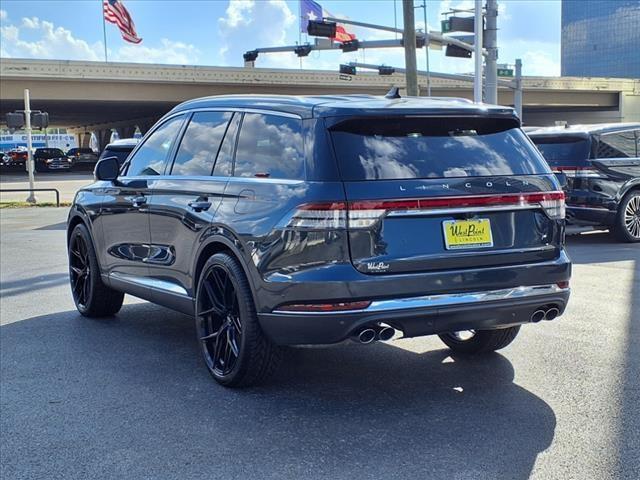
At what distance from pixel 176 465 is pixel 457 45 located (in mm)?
25562

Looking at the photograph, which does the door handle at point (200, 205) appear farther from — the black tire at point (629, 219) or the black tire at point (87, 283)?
the black tire at point (629, 219)

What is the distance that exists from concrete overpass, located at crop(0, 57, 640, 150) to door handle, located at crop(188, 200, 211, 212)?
1722 inches

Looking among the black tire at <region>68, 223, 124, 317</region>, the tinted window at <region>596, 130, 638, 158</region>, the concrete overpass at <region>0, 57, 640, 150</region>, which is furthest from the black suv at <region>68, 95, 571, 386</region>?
the concrete overpass at <region>0, 57, 640, 150</region>

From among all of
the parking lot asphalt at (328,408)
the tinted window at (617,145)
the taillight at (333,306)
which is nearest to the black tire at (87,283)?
the parking lot asphalt at (328,408)

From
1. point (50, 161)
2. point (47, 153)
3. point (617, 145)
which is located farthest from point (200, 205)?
point (47, 153)

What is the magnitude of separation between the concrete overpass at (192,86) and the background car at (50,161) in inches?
136

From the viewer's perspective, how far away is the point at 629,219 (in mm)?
12141

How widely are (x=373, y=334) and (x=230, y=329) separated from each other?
3.64 ft

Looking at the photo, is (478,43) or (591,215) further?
(478,43)

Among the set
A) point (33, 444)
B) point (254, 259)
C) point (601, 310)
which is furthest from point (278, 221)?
point (601, 310)

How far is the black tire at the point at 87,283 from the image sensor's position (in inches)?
275

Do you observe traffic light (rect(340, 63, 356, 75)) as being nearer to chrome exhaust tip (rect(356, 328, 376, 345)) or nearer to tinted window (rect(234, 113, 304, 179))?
tinted window (rect(234, 113, 304, 179))

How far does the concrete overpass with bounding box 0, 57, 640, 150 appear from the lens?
4588 centimetres

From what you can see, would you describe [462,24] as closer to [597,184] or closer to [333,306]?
[597,184]
